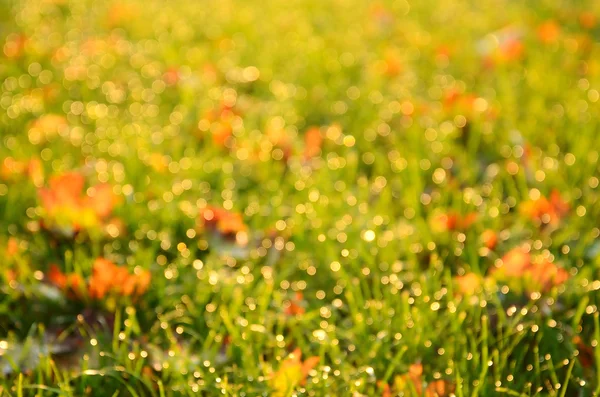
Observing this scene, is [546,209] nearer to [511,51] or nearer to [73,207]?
[511,51]

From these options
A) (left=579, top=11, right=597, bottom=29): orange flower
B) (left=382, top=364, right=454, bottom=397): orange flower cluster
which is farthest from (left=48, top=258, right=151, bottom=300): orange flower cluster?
(left=579, top=11, right=597, bottom=29): orange flower

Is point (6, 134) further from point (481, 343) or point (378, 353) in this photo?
point (481, 343)

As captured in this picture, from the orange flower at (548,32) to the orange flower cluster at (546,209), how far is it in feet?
4.39

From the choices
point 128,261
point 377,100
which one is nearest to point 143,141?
point 128,261

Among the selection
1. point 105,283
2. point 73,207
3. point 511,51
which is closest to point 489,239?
point 105,283

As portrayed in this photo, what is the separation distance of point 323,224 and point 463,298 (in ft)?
1.50

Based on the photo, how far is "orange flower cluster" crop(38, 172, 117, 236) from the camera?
6.11 ft

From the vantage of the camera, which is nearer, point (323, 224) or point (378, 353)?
point (378, 353)

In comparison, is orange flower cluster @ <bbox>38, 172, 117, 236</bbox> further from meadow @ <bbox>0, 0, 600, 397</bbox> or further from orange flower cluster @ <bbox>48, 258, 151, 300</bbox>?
orange flower cluster @ <bbox>48, 258, 151, 300</bbox>

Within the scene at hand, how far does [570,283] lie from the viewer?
166 centimetres

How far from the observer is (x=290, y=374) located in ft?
4.67

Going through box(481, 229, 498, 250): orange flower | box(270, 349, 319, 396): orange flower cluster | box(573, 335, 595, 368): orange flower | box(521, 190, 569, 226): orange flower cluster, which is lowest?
box(270, 349, 319, 396): orange flower cluster

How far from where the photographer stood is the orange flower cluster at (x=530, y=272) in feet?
5.35

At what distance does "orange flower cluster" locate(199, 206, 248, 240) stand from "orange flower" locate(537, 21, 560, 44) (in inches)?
72.3
